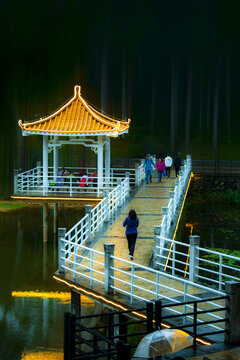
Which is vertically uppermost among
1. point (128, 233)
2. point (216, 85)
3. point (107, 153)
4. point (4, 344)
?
point (216, 85)

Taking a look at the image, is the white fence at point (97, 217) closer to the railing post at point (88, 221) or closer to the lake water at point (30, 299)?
the railing post at point (88, 221)

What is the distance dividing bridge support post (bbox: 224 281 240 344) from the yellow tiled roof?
17.9m

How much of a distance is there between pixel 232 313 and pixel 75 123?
776 inches

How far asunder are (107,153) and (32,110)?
4695 cm

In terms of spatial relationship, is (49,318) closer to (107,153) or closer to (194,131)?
(107,153)

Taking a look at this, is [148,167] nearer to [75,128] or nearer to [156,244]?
[75,128]

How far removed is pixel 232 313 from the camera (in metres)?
9.90

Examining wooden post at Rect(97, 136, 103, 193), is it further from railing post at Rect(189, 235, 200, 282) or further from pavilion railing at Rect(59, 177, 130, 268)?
railing post at Rect(189, 235, 200, 282)

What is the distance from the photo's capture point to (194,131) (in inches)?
2899

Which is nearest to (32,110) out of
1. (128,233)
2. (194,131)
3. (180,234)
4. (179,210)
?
(194,131)

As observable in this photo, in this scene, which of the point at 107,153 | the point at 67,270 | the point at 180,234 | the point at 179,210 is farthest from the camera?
the point at 180,234

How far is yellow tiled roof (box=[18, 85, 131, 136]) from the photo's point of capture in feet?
90.5

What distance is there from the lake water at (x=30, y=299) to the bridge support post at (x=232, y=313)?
8.66 meters

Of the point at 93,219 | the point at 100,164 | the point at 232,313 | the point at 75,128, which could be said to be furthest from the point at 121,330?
the point at 75,128
